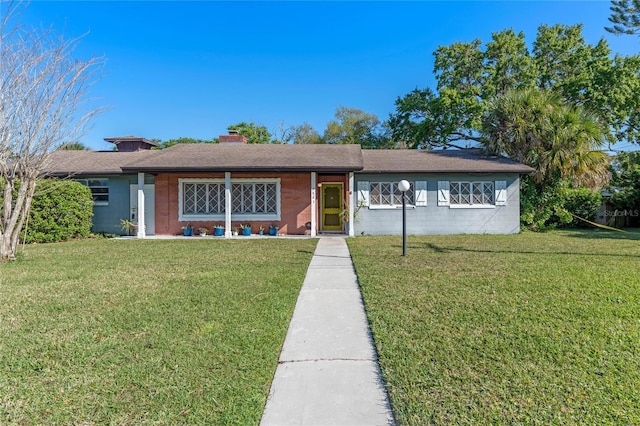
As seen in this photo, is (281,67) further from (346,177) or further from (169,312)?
(169,312)

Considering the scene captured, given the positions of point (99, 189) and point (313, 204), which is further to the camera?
point (99, 189)

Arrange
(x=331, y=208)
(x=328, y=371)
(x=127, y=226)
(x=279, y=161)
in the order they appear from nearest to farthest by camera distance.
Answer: (x=328, y=371)
(x=279, y=161)
(x=127, y=226)
(x=331, y=208)

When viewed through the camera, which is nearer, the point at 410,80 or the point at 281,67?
the point at 281,67

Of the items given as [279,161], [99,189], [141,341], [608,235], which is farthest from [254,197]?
[608,235]

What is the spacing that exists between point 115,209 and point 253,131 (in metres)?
20.6

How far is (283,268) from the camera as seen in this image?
743cm

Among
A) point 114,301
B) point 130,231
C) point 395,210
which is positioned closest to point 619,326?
point 114,301

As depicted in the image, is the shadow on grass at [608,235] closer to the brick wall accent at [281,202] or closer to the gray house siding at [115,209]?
the brick wall accent at [281,202]

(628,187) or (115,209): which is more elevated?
(628,187)

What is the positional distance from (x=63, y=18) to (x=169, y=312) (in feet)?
27.4

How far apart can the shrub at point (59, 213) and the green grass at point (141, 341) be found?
5.81 m

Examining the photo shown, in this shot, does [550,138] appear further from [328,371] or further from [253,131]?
[253,131]

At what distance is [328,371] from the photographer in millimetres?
3154

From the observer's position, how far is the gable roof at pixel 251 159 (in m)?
13.0
